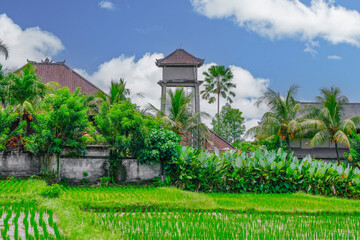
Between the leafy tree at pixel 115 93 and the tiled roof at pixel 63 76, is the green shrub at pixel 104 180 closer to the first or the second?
the leafy tree at pixel 115 93

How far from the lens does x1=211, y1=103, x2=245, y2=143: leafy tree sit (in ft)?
106

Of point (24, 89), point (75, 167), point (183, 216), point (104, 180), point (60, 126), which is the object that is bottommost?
point (183, 216)

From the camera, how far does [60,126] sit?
547 inches

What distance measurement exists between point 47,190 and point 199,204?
393 centimetres

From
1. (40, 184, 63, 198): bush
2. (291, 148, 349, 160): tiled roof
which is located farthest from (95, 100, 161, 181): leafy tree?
(291, 148, 349, 160): tiled roof

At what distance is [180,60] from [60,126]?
1092cm

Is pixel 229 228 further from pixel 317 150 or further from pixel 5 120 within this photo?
pixel 317 150

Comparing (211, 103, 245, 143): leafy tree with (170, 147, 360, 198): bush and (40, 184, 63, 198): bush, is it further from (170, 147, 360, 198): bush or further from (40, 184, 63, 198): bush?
(40, 184, 63, 198): bush

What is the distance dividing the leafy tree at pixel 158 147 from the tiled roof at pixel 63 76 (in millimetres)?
8872

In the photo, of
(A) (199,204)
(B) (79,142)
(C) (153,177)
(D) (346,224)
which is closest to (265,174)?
(C) (153,177)

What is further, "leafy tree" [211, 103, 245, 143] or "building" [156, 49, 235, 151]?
"leafy tree" [211, 103, 245, 143]

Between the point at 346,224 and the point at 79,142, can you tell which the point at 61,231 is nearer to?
the point at 346,224

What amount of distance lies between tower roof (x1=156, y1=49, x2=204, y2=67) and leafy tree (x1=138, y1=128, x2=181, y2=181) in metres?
9.09

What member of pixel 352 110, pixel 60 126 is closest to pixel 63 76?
pixel 60 126
